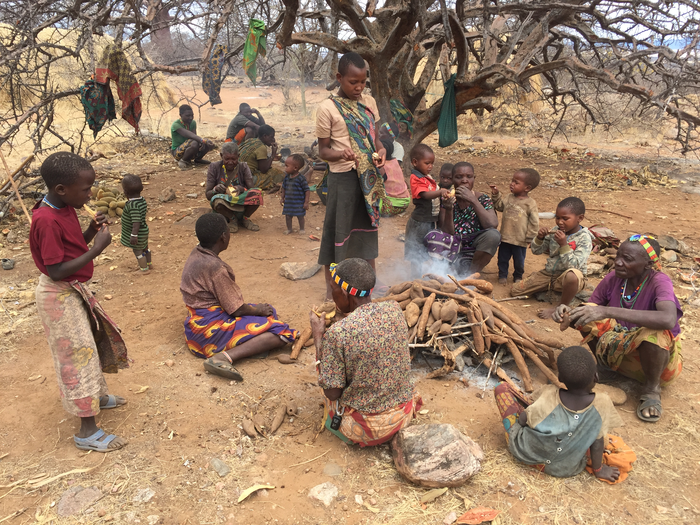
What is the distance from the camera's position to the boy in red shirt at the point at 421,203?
4.45 m

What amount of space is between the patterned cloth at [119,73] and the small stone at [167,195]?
1.65 metres

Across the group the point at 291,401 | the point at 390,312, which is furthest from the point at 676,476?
the point at 291,401

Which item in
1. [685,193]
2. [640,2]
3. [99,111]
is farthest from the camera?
[685,193]

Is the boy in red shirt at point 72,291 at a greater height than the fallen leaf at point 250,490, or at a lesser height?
greater

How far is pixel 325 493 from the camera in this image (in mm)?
2465

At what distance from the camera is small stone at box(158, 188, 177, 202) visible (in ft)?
25.3

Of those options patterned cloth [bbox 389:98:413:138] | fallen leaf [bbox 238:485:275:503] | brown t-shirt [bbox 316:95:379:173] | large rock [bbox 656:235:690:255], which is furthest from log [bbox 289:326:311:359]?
patterned cloth [bbox 389:98:413:138]

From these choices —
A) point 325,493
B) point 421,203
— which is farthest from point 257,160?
point 325,493

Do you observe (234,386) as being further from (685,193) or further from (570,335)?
(685,193)

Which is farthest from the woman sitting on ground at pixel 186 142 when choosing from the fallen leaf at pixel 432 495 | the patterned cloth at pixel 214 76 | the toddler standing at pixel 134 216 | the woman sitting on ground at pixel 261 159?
the fallen leaf at pixel 432 495

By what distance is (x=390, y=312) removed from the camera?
94.3 inches

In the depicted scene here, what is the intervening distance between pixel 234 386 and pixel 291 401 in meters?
0.44

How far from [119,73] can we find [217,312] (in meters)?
4.36

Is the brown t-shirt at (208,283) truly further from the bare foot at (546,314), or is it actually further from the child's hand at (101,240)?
the bare foot at (546,314)
